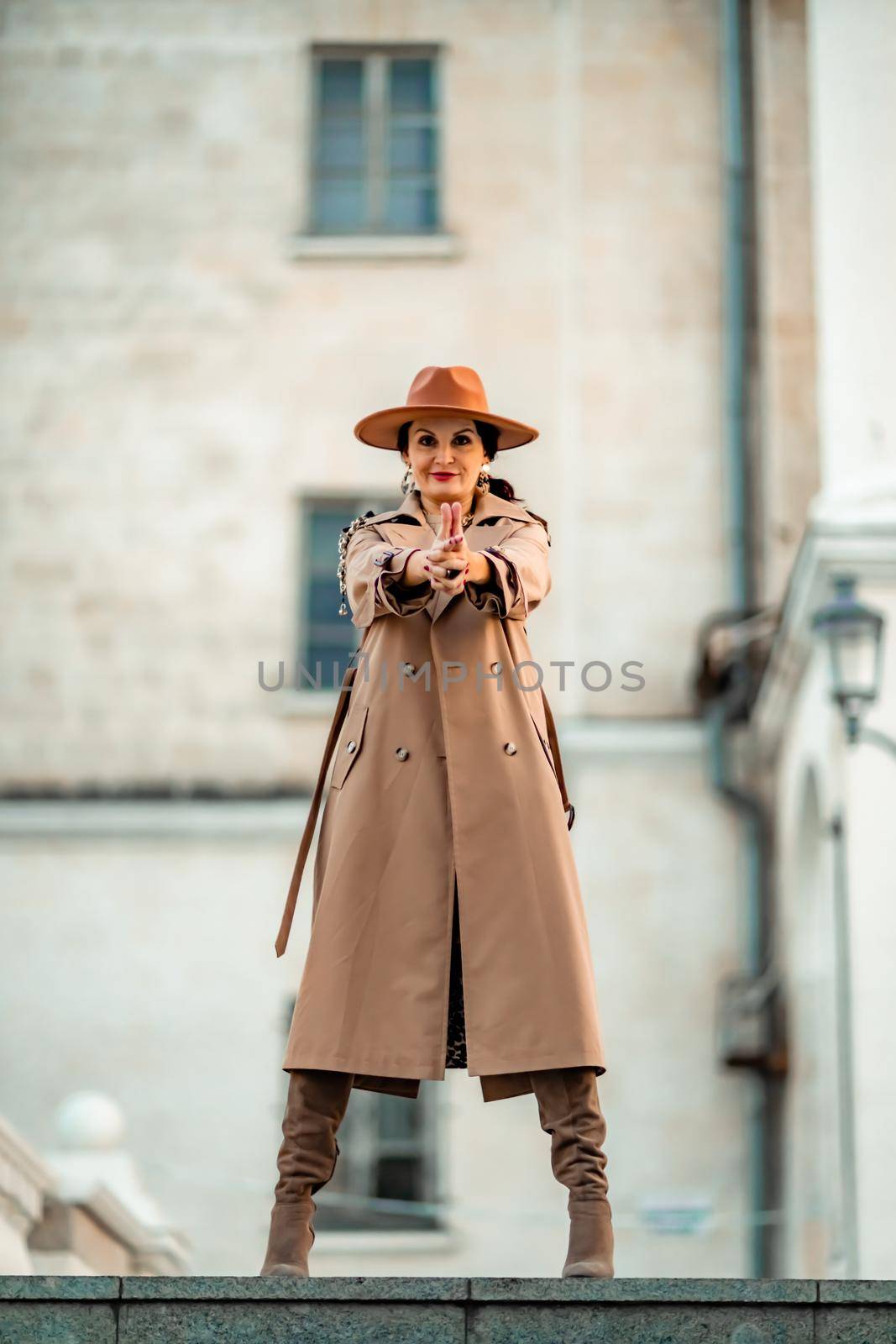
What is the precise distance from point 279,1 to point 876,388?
6164 millimetres

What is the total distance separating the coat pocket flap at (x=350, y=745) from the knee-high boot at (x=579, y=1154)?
0.84 metres

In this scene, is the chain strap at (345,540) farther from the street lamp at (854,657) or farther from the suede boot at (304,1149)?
the street lamp at (854,657)

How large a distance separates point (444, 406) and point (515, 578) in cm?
48

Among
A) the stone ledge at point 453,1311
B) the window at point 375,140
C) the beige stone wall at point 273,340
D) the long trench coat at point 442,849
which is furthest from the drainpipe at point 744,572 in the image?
the stone ledge at point 453,1311

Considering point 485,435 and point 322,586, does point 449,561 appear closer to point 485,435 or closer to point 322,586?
point 485,435

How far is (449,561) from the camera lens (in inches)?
204

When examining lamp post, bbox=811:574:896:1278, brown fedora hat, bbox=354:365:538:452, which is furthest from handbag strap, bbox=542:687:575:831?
lamp post, bbox=811:574:896:1278

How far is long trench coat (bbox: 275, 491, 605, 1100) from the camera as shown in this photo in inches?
206

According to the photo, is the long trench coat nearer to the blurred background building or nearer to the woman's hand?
the woman's hand

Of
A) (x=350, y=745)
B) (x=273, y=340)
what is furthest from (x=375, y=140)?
(x=350, y=745)

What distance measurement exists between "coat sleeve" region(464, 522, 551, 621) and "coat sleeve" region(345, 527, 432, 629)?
137 millimetres

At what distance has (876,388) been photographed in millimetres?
12336

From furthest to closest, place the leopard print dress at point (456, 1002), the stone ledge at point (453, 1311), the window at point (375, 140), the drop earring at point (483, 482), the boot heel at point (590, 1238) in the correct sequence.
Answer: the window at point (375, 140) < the drop earring at point (483, 482) < the leopard print dress at point (456, 1002) < the boot heel at point (590, 1238) < the stone ledge at point (453, 1311)

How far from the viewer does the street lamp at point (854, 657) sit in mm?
10852
